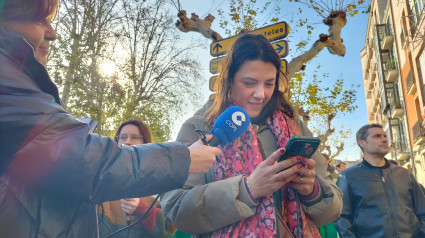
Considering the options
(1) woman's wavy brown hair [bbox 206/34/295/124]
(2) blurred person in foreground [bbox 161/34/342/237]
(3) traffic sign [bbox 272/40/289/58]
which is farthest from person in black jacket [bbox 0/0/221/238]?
(3) traffic sign [bbox 272/40/289/58]

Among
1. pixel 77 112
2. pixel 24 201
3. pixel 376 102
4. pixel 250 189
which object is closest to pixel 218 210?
pixel 250 189

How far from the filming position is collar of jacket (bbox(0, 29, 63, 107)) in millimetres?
1236

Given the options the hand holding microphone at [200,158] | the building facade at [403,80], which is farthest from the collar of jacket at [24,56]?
the building facade at [403,80]

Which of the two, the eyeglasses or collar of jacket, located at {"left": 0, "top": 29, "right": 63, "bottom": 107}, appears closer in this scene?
collar of jacket, located at {"left": 0, "top": 29, "right": 63, "bottom": 107}

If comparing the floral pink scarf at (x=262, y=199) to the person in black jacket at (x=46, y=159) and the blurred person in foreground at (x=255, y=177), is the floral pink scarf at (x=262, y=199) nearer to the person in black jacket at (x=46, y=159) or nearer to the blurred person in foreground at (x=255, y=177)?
the blurred person in foreground at (x=255, y=177)

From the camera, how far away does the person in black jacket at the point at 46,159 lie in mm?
1147

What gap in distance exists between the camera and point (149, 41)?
803 inches

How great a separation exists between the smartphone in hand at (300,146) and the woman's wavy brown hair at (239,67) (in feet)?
1.69

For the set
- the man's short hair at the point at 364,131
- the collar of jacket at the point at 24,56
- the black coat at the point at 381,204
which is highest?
the collar of jacket at the point at 24,56

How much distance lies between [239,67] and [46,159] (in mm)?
1396

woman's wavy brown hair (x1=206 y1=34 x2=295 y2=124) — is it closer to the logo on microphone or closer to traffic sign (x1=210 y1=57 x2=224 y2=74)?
the logo on microphone

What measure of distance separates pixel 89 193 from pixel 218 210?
73cm

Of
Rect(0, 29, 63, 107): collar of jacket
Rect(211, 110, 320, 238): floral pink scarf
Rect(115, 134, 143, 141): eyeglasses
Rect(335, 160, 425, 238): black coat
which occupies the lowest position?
Result: Rect(335, 160, 425, 238): black coat

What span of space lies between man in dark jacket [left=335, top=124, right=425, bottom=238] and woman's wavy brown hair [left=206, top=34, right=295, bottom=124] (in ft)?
8.78
